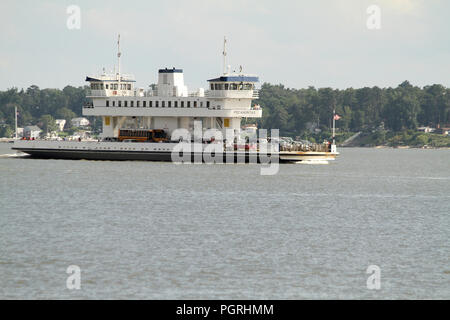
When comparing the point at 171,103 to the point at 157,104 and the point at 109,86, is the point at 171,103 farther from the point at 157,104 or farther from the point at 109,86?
the point at 109,86

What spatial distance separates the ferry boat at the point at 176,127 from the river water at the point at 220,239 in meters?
14.3

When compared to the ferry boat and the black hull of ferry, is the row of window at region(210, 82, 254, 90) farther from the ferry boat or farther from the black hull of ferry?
the black hull of ferry

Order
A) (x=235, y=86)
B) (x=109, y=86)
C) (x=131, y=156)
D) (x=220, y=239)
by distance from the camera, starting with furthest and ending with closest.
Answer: (x=109, y=86) < (x=131, y=156) < (x=235, y=86) < (x=220, y=239)

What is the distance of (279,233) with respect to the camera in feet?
121

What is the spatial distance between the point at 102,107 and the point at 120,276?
58.8 meters

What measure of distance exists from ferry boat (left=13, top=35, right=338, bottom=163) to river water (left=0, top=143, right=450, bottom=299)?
14.3 m

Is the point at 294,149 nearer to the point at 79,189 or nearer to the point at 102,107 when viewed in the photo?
the point at 102,107

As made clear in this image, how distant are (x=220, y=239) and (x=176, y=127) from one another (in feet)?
160

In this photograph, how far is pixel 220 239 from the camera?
34.8 m

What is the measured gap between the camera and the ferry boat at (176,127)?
78062 mm

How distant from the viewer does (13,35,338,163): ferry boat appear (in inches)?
3073

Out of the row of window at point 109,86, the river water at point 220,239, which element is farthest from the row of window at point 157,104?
the river water at point 220,239

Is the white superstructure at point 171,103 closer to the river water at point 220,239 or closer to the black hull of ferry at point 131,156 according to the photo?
the black hull of ferry at point 131,156

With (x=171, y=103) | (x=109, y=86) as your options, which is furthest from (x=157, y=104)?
(x=109, y=86)
